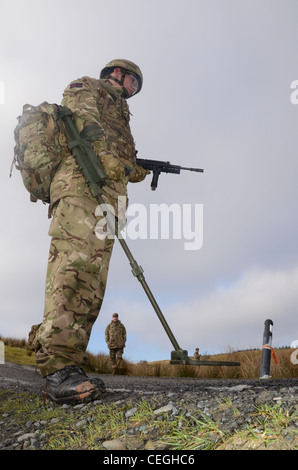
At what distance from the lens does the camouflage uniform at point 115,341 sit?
1384 centimetres

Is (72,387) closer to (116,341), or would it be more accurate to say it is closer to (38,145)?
(38,145)

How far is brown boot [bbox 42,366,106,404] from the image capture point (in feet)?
11.0

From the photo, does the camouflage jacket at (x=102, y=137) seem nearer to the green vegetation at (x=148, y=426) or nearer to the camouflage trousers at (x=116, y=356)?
the green vegetation at (x=148, y=426)

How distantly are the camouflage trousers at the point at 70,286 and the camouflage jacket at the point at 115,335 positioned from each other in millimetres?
10377

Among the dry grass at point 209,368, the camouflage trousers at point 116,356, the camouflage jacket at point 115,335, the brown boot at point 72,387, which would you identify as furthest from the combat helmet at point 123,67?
the camouflage trousers at point 116,356

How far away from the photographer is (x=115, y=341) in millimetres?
13883

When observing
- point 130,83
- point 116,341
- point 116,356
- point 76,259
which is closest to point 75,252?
point 76,259

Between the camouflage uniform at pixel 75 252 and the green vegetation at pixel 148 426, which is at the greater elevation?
the camouflage uniform at pixel 75 252

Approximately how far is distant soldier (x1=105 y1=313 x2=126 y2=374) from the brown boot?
1039 cm

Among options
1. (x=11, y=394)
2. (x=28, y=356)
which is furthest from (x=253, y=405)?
(x=28, y=356)

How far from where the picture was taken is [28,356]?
45.2 ft

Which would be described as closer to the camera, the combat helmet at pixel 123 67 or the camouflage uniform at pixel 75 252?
the camouflage uniform at pixel 75 252

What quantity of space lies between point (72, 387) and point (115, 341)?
35.3ft

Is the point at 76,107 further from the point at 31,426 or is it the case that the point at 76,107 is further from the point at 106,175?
the point at 31,426
